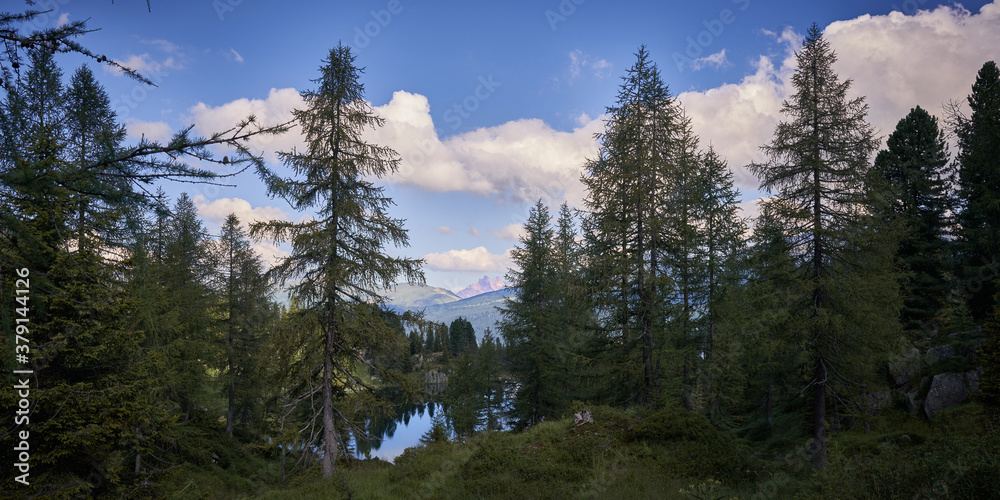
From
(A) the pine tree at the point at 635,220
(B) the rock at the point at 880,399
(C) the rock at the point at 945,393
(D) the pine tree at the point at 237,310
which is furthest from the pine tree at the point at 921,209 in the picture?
(D) the pine tree at the point at 237,310

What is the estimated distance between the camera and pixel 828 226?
1497 cm

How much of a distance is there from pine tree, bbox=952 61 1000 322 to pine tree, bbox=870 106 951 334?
42.1 inches

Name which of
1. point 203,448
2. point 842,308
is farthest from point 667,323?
point 203,448

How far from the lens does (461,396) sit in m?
34.0

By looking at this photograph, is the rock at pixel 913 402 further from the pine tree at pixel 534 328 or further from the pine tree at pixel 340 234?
the pine tree at pixel 340 234

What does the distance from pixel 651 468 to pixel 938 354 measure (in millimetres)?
18824

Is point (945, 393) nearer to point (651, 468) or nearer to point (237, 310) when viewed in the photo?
point (651, 468)

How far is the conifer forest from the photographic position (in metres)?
5.81

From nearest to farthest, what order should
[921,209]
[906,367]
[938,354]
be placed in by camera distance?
[938,354]
[906,367]
[921,209]

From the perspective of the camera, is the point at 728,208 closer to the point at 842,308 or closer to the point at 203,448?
the point at 842,308

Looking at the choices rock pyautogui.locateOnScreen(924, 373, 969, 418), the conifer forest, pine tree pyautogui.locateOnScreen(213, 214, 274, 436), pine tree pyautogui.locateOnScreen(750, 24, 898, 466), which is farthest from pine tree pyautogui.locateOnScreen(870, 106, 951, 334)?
pine tree pyautogui.locateOnScreen(213, 214, 274, 436)

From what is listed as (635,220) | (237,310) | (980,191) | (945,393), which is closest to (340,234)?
(635,220)

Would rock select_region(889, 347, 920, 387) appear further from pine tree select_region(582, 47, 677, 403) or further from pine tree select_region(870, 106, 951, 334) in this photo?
pine tree select_region(582, 47, 677, 403)

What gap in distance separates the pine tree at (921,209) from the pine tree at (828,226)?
12.6 meters
